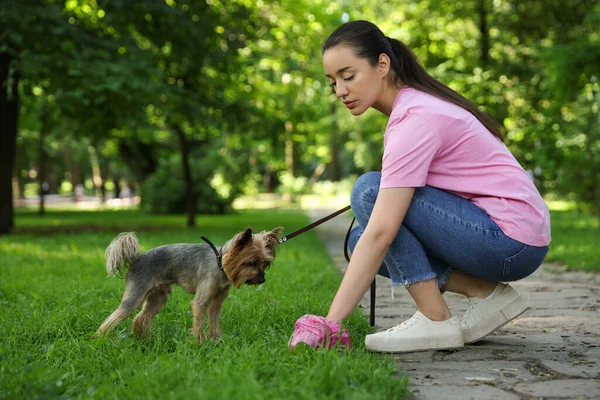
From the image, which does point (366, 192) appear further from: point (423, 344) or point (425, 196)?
point (423, 344)

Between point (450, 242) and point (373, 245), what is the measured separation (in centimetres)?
48

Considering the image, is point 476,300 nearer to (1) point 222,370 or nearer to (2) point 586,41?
(1) point 222,370

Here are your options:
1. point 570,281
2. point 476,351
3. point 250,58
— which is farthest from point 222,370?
point 250,58

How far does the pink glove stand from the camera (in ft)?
11.8

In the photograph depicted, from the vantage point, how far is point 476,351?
159 inches

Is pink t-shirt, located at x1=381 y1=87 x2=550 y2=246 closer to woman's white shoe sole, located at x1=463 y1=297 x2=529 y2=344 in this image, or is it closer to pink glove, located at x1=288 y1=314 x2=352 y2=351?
woman's white shoe sole, located at x1=463 y1=297 x2=529 y2=344

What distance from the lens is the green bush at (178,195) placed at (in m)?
25.5

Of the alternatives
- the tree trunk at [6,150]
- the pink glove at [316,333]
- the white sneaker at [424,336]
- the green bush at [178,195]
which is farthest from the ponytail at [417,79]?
the green bush at [178,195]

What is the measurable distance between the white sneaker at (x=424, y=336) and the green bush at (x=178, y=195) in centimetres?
2178

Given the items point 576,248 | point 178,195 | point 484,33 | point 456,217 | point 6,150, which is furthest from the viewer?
point 178,195

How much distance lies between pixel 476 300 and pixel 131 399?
7.06 feet

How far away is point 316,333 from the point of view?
360cm

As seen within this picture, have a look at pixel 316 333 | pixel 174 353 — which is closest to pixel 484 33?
pixel 316 333

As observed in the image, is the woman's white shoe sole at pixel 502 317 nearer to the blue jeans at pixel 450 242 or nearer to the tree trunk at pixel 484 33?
the blue jeans at pixel 450 242
